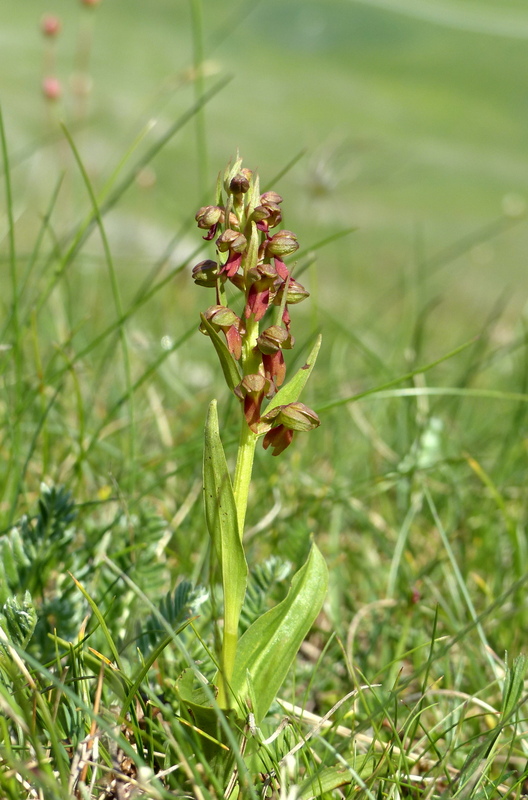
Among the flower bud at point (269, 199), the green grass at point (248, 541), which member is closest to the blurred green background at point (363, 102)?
the green grass at point (248, 541)

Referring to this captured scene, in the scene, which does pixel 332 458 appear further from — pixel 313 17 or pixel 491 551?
pixel 313 17

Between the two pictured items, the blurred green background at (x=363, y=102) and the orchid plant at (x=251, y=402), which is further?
the blurred green background at (x=363, y=102)

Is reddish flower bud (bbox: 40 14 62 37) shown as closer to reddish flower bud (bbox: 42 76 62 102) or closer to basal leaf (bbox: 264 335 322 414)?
reddish flower bud (bbox: 42 76 62 102)

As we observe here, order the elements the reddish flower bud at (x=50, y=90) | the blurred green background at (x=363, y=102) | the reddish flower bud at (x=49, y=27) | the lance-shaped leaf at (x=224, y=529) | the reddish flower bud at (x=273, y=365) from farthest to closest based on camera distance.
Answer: the blurred green background at (x=363, y=102), the reddish flower bud at (x=50, y=90), the reddish flower bud at (x=49, y=27), the reddish flower bud at (x=273, y=365), the lance-shaped leaf at (x=224, y=529)

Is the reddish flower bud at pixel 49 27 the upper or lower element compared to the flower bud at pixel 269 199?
upper

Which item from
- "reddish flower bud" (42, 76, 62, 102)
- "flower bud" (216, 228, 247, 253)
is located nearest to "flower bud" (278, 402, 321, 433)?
"flower bud" (216, 228, 247, 253)

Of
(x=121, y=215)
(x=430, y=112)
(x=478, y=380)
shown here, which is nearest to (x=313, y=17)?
(x=430, y=112)

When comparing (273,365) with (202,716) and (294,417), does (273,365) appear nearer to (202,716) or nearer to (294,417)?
(294,417)

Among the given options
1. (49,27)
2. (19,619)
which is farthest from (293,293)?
(49,27)

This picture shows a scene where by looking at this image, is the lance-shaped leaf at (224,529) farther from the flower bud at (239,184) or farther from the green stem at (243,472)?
the flower bud at (239,184)
